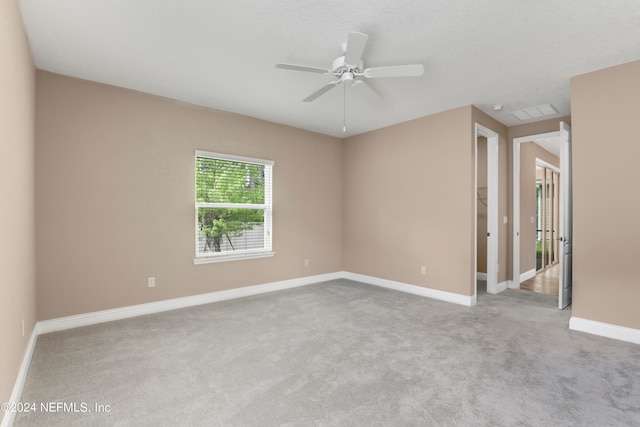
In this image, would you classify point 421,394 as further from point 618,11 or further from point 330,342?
point 618,11

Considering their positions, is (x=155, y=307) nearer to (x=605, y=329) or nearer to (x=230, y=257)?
(x=230, y=257)

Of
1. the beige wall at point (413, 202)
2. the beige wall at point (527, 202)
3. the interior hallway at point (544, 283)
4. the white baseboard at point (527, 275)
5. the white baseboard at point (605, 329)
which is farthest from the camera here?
the white baseboard at point (527, 275)

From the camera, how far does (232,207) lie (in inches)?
174

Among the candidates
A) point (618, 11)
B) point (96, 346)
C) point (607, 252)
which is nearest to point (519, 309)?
point (607, 252)

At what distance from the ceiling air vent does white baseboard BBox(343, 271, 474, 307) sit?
8.73 ft

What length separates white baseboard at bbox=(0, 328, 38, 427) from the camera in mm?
1687

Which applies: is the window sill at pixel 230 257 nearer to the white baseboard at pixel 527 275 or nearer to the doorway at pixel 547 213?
the white baseboard at pixel 527 275

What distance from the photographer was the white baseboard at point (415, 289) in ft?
13.6

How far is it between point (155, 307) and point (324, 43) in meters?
3.47

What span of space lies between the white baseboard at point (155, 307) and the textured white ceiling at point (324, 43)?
255 centimetres

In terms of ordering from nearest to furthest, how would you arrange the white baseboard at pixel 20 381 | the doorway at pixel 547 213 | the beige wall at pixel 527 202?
the white baseboard at pixel 20 381 → the beige wall at pixel 527 202 → the doorway at pixel 547 213

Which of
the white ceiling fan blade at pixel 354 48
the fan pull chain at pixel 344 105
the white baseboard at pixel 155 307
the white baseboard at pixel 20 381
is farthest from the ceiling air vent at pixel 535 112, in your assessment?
the white baseboard at pixel 20 381

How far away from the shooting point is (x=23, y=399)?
199 cm

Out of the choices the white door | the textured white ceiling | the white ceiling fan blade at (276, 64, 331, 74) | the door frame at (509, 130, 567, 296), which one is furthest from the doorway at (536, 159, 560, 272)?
the white ceiling fan blade at (276, 64, 331, 74)
